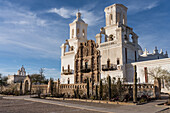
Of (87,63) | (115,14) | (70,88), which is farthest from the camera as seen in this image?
(87,63)

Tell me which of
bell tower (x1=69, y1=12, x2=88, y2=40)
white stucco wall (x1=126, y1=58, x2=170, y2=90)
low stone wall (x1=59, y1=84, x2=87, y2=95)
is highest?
bell tower (x1=69, y1=12, x2=88, y2=40)

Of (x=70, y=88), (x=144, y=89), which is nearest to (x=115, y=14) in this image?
(x=70, y=88)

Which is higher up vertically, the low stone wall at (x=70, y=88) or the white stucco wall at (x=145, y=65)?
the white stucco wall at (x=145, y=65)

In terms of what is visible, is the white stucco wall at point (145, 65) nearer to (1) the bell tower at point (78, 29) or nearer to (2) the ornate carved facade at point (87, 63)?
(2) the ornate carved facade at point (87, 63)

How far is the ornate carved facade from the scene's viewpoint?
32.8m

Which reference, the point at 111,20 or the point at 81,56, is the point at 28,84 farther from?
the point at 111,20

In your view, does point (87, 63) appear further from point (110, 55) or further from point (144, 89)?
point (144, 89)

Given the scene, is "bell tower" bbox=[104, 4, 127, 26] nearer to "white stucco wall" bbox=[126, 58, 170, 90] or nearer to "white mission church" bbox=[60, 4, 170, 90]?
"white mission church" bbox=[60, 4, 170, 90]

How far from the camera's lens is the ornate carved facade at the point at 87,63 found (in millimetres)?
32819

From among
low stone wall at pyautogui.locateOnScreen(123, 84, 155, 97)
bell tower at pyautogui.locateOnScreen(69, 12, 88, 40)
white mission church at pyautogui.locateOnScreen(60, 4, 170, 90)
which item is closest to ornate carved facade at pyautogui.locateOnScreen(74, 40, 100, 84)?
white mission church at pyautogui.locateOnScreen(60, 4, 170, 90)

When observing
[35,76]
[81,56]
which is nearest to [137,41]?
[81,56]

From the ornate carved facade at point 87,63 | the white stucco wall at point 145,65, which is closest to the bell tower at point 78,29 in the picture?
the ornate carved facade at point 87,63

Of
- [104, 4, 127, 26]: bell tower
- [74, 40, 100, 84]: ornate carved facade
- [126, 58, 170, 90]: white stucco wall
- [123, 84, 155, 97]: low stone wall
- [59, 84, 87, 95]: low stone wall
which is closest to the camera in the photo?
[123, 84, 155, 97]: low stone wall

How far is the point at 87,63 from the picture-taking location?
3503cm
